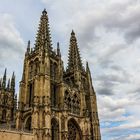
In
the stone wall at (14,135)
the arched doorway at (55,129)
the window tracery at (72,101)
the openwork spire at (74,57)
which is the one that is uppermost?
the openwork spire at (74,57)

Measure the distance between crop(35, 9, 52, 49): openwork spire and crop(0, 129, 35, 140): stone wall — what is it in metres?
18.3

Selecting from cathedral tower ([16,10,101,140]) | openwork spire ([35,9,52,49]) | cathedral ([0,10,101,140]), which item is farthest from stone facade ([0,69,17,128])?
openwork spire ([35,9,52,49])

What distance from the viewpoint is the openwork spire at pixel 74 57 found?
5226cm

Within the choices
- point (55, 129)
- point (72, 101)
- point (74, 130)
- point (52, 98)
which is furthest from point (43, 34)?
point (74, 130)

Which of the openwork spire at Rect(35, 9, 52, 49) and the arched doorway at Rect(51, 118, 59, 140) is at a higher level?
the openwork spire at Rect(35, 9, 52, 49)

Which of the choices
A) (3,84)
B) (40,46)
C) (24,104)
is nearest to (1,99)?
(3,84)

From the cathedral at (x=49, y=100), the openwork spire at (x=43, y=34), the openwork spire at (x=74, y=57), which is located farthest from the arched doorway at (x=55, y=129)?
the openwork spire at (x=74, y=57)

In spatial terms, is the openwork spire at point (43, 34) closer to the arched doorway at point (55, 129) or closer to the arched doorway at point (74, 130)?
the arched doorway at point (55, 129)

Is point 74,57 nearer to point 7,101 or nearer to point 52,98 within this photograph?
point 52,98

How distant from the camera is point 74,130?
139ft

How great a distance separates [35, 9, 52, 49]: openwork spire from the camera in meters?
45.5

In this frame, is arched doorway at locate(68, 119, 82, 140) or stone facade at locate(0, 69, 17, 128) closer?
arched doorway at locate(68, 119, 82, 140)

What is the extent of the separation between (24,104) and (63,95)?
730cm

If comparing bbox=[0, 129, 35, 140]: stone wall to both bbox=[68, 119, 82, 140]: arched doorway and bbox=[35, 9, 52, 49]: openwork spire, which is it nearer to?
bbox=[68, 119, 82, 140]: arched doorway
